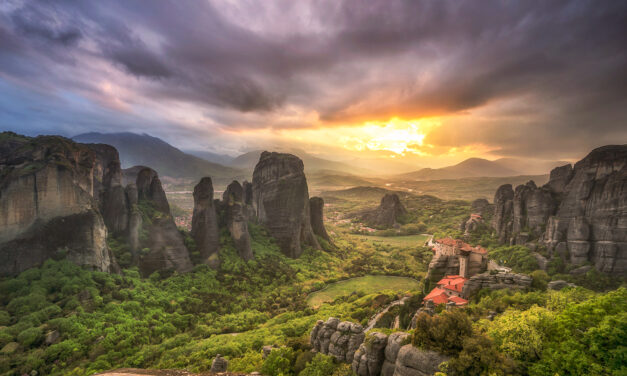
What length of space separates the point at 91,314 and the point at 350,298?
1415 inches

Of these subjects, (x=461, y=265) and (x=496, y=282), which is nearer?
(x=496, y=282)

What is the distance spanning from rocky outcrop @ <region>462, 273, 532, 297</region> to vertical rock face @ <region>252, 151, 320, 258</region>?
41417mm

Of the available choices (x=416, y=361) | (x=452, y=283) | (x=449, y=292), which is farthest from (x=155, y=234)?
(x=452, y=283)

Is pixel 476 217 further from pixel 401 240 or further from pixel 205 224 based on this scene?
pixel 205 224

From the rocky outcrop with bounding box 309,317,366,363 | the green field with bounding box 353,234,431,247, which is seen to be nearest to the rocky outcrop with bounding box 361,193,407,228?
the green field with bounding box 353,234,431,247

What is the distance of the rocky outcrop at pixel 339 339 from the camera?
19.2 meters

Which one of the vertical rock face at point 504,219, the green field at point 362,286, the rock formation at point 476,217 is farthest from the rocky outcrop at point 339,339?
the rock formation at point 476,217

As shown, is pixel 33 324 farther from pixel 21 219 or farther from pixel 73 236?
pixel 21 219

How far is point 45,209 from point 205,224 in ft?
70.8

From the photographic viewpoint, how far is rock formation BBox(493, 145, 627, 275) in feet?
120

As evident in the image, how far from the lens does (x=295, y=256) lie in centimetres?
6119

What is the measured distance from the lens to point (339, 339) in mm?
19812

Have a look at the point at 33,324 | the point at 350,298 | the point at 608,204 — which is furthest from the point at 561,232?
the point at 33,324

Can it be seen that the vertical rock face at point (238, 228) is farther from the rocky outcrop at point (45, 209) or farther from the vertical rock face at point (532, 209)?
the vertical rock face at point (532, 209)
